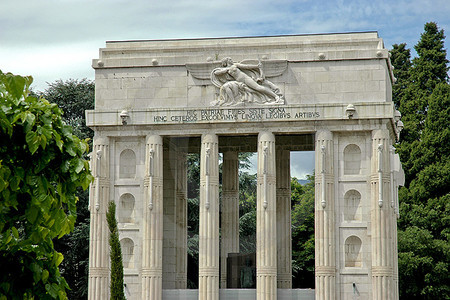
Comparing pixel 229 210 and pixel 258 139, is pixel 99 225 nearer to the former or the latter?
pixel 258 139

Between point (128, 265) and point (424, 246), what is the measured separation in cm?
2315

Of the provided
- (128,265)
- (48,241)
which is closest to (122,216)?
(128,265)

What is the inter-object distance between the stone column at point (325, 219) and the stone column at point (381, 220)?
208 centimetres

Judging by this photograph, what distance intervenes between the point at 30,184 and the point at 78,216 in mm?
52662

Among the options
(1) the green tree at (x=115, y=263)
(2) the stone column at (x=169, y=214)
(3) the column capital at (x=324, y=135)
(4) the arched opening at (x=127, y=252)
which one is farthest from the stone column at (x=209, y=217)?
(1) the green tree at (x=115, y=263)

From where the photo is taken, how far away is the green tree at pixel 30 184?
63.2 ft

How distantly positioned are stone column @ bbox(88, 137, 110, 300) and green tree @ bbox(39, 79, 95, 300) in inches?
579

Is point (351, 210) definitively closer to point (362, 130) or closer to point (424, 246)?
point (362, 130)

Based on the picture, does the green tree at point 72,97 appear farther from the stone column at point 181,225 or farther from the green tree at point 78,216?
the stone column at point 181,225

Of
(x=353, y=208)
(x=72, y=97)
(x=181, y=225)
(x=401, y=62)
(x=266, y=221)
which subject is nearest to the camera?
(x=353, y=208)

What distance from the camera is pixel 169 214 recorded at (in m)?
55.7

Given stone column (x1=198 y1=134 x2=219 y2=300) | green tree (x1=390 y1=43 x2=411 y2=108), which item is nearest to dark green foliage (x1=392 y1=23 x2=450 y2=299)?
green tree (x1=390 y1=43 x2=411 y2=108)

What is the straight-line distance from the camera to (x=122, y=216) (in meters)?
52.0

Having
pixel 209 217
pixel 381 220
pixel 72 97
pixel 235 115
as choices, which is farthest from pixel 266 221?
pixel 72 97
